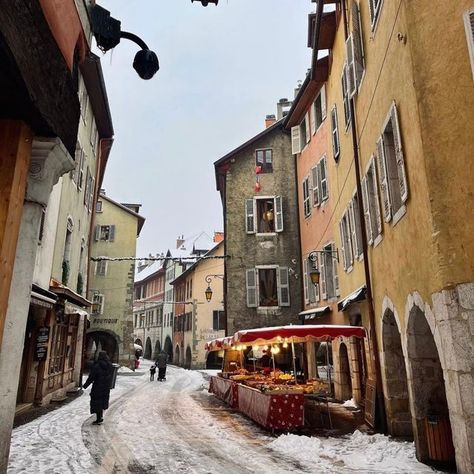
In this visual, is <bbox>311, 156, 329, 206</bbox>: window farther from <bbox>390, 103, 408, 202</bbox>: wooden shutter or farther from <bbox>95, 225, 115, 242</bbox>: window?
<bbox>95, 225, 115, 242</bbox>: window

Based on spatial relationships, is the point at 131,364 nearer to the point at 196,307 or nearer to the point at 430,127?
the point at 196,307

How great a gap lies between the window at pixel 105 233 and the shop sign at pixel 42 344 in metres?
17.1

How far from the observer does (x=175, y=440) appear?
8305 mm

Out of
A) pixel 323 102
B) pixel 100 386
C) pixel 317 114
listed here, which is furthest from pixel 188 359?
pixel 100 386

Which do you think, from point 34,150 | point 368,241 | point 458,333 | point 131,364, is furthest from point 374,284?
point 131,364

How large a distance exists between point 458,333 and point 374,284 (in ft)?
13.7

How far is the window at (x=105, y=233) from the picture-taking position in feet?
95.2

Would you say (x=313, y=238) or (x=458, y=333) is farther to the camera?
(x=313, y=238)

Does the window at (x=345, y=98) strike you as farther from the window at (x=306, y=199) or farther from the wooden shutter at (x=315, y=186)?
the window at (x=306, y=199)

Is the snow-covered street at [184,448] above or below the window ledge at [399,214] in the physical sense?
below

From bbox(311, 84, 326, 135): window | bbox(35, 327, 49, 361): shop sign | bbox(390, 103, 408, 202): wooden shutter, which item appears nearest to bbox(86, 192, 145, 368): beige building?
bbox(35, 327, 49, 361): shop sign

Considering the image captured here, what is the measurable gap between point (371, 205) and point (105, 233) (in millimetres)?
23063

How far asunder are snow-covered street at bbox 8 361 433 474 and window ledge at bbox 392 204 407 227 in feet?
12.1

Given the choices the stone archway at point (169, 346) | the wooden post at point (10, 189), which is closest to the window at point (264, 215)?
the wooden post at point (10, 189)
